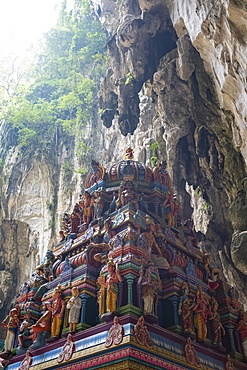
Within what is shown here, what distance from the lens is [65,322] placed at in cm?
836

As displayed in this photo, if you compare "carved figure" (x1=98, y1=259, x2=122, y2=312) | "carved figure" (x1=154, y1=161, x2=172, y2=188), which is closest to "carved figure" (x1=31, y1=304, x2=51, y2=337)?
"carved figure" (x1=98, y1=259, x2=122, y2=312)

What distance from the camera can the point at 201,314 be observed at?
331 inches

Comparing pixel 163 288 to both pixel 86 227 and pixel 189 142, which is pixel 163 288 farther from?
pixel 189 142

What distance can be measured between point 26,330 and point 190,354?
416 cm

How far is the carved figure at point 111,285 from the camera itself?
743cm

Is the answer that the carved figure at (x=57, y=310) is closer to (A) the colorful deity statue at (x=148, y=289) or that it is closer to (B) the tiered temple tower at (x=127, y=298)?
(B) the tiered temple tower at (x=127, y=298)

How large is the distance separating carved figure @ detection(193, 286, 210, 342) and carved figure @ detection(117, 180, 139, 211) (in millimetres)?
2659

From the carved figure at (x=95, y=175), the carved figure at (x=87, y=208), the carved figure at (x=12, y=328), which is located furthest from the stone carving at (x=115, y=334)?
the carved figure at (x=95, y=175)

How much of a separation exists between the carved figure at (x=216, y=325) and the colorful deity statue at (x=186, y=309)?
2.38ft

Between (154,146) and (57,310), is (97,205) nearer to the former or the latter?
(57,310)

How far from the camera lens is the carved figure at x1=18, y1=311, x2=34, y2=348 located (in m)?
9.04

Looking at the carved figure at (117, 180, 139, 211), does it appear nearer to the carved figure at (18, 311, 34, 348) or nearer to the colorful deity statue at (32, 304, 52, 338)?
the colorful deity statue at (32, 304, 52, 338)

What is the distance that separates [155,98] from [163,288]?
11.0 m

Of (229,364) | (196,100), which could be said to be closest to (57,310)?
(229,364)
